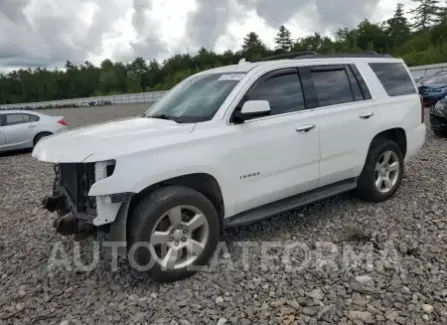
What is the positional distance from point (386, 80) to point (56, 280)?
14.2 feet

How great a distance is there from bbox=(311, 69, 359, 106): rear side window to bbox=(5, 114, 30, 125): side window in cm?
1031

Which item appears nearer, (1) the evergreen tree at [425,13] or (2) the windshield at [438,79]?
(2) the windshield at [438,79]

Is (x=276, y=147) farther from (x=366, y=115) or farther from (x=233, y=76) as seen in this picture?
(x=366, y=115)

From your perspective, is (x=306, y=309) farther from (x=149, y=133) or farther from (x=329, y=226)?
(x=149, y=133)

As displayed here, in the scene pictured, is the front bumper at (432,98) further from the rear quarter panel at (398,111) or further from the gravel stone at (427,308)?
the gravel stone at (427,308)

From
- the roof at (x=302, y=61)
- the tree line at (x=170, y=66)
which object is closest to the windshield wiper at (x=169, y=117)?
the roof at (x=302, y=61)

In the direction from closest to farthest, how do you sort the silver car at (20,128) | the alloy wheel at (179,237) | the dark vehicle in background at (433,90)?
the alloy wheel at (179,237) < the silver car at (20,128) < the dark vehicle in background at (433,90)

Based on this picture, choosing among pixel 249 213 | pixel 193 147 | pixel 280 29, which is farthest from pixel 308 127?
pixel 280 29

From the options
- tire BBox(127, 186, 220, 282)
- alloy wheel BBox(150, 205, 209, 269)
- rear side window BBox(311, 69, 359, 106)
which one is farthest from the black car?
alloy wheel BBox(150, 205, 209, 269)

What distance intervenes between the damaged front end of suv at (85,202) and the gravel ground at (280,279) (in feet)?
1.90

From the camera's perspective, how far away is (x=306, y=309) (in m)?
2.95

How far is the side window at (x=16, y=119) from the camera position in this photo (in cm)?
1177

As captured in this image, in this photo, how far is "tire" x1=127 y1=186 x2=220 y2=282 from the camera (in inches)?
123

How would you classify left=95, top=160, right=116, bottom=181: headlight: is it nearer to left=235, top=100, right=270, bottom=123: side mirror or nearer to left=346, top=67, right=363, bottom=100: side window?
left=235, top=100, right=270, bottom=123: side mirror
